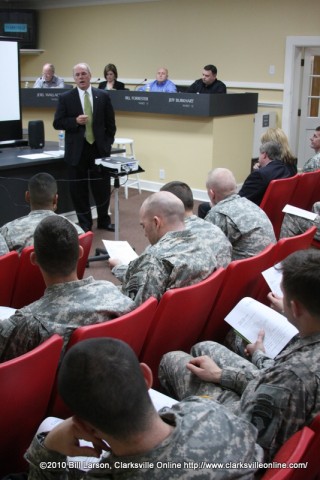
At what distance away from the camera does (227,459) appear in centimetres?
112

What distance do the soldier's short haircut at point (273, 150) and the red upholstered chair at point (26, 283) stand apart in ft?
7.75

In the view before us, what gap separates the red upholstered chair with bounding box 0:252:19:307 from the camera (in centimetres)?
246

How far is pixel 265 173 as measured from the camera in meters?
4.25

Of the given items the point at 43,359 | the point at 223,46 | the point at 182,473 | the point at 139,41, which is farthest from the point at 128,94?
the point at 182,473

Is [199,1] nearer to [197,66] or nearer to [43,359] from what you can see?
[197,66]

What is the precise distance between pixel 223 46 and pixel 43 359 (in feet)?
27.0

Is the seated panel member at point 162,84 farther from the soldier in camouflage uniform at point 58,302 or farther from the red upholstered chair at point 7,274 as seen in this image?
the soldier in camouflage uniform at point 58,302

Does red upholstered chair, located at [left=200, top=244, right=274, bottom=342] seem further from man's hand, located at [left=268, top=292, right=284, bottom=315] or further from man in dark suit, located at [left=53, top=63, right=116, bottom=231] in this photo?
man in dark suit, located at [left=53, top=63, right=116, bottom=231]

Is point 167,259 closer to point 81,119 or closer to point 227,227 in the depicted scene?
point 227,227

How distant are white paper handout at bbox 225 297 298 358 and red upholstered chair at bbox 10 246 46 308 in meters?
1.03

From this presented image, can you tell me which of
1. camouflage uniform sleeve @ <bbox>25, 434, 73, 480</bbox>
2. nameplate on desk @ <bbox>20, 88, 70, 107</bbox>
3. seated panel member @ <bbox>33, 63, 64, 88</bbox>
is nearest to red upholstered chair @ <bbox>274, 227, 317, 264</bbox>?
camouflage uniform sleeve @ <bbox>25, 434, 73, 480</bbox>

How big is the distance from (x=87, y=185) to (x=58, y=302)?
3517 mm

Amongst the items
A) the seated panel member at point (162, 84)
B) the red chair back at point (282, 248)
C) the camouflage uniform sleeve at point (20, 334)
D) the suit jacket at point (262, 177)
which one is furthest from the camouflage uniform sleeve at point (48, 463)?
the seated panel member at point (162, 84)

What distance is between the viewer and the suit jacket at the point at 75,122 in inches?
196
